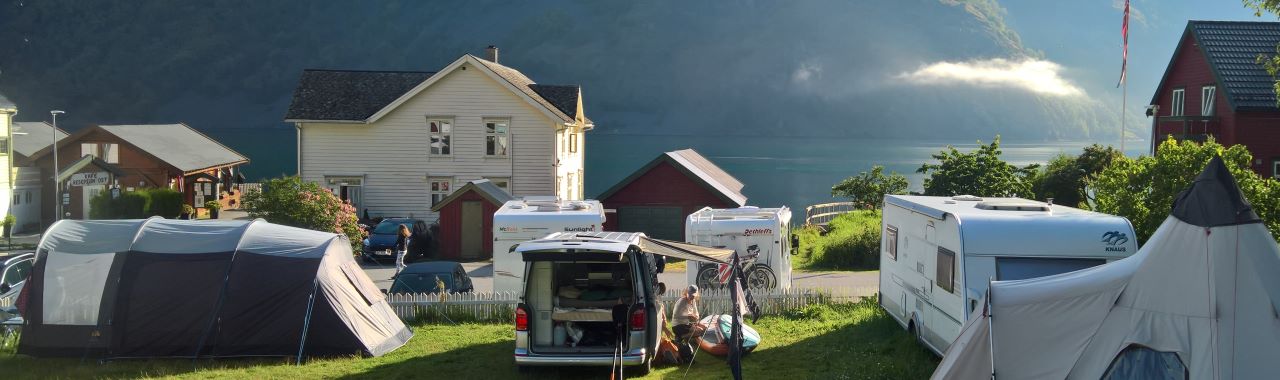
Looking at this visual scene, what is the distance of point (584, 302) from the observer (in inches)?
542

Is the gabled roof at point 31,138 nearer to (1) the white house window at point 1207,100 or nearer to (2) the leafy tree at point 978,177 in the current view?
(2) the leafy tree at point 978,177

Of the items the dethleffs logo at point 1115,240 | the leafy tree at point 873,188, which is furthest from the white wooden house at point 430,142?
the dethleffs logo at point 1115,240

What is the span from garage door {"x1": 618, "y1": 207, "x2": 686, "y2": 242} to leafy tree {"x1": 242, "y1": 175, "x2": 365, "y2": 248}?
8.89 meters

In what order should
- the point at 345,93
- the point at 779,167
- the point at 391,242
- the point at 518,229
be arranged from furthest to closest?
1. the point at 779,167
2. the point at 345,93
3. the point at 391,242
4. the point at 518,229

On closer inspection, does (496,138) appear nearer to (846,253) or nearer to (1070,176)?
(846,253)

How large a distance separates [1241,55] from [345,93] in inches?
1271

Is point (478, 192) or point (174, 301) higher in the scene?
point (478, 192)

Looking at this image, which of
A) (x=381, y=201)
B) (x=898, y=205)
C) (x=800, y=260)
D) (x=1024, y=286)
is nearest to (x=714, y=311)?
(x=898, y=205)

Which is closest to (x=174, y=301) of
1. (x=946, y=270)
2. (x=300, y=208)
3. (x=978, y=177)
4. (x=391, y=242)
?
(x=946, y=270)

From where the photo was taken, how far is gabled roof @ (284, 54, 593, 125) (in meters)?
38.3

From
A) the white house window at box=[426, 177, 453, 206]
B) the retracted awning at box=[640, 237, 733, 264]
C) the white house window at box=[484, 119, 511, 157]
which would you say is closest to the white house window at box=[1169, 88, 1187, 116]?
the white house window at box=[484, 119, 511, 157]

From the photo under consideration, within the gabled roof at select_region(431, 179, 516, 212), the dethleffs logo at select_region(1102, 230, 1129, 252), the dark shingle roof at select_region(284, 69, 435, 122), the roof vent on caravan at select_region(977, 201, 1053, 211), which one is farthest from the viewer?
the dark shingle roof at select_region(284, 69, 435, 122)

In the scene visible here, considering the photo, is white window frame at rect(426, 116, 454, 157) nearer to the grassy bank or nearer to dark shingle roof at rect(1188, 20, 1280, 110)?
the grassy bank

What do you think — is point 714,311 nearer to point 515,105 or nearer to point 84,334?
point 84,334
